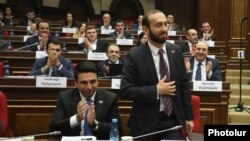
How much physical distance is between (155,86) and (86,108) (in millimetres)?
494

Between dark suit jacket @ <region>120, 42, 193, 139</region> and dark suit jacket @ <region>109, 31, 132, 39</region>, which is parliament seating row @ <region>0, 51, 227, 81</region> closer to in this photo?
dark suit jacket @ <region>109, 31, 132, 39</region>

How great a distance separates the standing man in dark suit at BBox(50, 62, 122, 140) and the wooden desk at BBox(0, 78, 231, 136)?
1.60 meters

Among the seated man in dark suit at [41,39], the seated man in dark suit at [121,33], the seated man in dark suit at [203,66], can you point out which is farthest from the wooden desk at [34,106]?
the seated man in dark suit at [121,33]

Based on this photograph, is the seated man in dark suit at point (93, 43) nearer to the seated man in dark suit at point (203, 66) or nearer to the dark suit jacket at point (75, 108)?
the seated man in dark suit at point (203, 66)

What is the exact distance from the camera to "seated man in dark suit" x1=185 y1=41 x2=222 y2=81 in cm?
576

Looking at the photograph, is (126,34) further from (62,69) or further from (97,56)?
(62,69)

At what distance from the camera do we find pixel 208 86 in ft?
16.4

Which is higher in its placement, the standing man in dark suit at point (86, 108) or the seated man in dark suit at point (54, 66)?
the seated man in dark suit at point (54, 66)

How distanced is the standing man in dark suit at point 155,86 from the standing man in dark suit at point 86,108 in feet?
0.66

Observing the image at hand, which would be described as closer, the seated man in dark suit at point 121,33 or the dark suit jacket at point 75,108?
the dark suit jacket at point 75,108

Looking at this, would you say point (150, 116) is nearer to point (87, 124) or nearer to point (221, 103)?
point (87, 124)

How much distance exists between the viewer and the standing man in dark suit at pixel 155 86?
9.89 ft

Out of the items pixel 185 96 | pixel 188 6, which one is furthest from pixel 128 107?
pixel 188 6

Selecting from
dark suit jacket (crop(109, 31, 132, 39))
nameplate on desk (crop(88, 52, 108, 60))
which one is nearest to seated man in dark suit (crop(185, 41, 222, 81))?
nameplate on desk (crop(88, 52, 108, 60))
